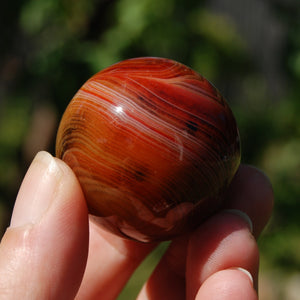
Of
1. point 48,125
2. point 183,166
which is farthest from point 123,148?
point 48,125

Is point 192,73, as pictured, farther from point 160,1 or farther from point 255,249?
point 160,1

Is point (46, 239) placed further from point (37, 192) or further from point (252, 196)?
point (252, 196)

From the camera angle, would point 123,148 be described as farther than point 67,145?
No

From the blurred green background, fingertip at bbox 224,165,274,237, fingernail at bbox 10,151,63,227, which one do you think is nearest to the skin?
fingernail at bbox 10,151,63,227

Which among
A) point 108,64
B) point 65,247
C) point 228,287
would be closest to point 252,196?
point 228,287

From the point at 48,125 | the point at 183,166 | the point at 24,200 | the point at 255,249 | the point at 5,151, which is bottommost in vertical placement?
the point at 5,151

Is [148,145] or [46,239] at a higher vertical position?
[148,145]

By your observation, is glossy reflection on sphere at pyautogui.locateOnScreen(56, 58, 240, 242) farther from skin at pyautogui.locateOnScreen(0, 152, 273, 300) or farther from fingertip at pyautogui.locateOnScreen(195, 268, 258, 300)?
fingertip at pyautogui.locateOnScreen(195, 268, 258, 300)

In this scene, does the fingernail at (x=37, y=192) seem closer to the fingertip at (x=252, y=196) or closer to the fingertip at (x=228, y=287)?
the fingertip at (x=228, y=287)
